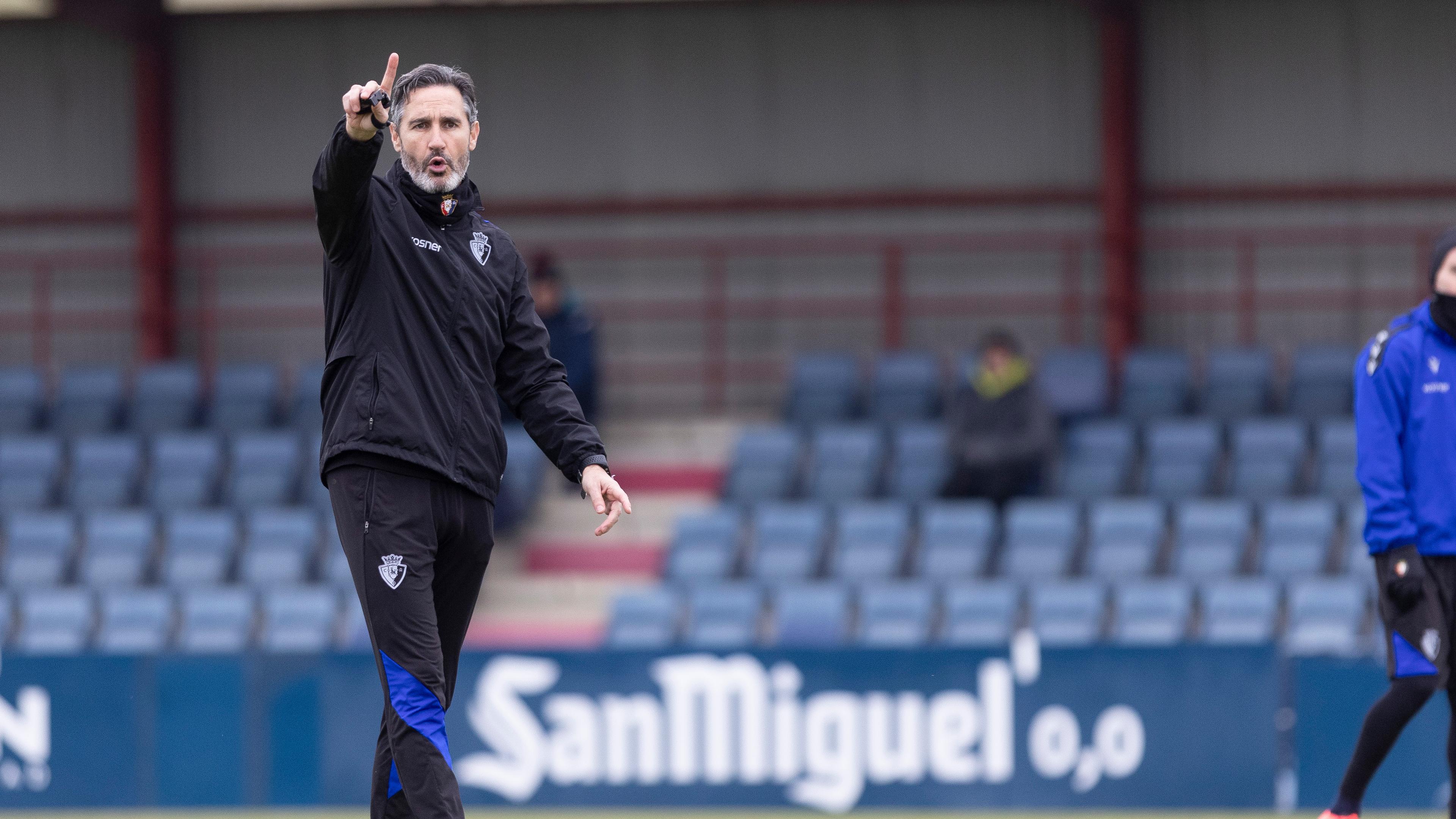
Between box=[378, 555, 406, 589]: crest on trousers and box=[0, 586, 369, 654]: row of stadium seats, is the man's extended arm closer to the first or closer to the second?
box=[378, 555, 406, 589]: crest on trousers

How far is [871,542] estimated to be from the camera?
11.5 m

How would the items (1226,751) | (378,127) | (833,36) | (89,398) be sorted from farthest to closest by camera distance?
(833,36) → (89,398) → (1226,751) → (378,127)

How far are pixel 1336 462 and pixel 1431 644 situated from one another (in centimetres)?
686

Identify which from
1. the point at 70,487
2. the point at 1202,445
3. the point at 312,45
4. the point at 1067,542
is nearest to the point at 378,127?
the point at 1067,542

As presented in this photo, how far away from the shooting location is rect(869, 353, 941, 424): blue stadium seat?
1369 cm

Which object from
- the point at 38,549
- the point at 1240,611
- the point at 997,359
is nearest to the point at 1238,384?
the point at 997,359

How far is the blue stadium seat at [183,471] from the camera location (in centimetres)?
1310

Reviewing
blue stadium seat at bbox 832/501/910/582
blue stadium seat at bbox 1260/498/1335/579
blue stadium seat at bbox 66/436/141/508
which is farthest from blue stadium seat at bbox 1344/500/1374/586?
blue stadium seat at bbox 66/436/141/508

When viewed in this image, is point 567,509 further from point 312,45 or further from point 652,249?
point 312,45

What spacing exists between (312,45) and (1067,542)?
862 cm

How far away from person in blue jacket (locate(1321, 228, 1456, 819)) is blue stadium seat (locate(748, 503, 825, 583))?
607 cm

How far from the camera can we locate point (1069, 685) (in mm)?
8977

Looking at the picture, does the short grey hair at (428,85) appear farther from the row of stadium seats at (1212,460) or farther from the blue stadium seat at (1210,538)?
the row of stadium seats at (1212,460)

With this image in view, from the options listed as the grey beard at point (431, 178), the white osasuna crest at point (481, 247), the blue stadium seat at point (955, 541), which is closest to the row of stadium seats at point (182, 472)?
the blue stadium seat at point (955, 541)
